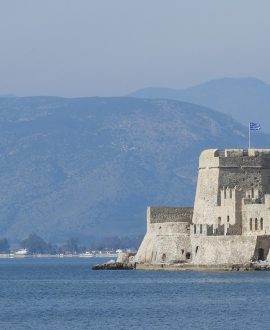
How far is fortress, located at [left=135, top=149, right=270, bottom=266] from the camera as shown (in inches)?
3563

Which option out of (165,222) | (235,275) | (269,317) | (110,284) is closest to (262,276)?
(235,275)

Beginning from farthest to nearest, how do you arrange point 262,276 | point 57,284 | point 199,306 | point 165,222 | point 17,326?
1. point 165,222
2. point 57,284
3. point 262,276
4. point 199,306
5. point 17,326

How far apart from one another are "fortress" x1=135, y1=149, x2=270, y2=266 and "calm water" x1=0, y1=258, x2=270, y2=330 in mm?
1844

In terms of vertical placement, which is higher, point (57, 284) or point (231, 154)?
point (231, 154)

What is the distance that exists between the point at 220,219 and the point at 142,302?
24184mm

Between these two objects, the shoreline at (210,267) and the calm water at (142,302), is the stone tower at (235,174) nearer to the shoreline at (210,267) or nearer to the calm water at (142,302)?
the shoreline at (210,267)

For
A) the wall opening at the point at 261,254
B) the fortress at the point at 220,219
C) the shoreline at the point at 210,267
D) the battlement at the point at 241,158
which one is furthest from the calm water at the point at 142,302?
the battlement at the point at 241,158

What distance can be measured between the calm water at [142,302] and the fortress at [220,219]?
1.84 metres

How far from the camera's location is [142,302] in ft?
239

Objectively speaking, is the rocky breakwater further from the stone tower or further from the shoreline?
the stone tower

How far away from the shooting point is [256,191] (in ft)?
317

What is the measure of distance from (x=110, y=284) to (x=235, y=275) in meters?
6.36

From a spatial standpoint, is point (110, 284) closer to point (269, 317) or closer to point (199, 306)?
point (199, 306)

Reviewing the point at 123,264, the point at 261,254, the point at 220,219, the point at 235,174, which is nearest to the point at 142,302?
the point at 261,254
